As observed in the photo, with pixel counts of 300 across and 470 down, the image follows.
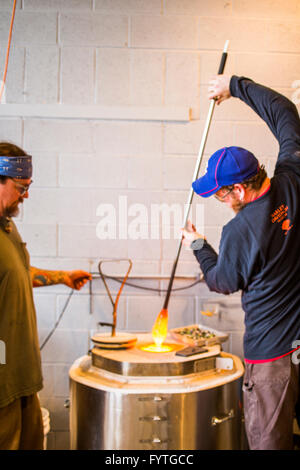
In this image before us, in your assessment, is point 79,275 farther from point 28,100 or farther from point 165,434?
point 28,100

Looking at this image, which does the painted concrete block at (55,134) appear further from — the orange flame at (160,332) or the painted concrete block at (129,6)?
the orange flame at (160,332)

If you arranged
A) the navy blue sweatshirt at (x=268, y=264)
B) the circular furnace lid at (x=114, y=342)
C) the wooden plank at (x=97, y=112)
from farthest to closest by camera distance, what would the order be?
the wooden plank at (x=97, y=112), the circular furnace lid at (x=114, y=342), the navy blue sweatshirt at (x=268, y=264)

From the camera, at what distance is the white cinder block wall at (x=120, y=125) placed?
2.19m

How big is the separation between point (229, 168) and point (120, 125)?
3.02 feet

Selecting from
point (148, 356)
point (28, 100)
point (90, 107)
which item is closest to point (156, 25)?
point (90, 107)

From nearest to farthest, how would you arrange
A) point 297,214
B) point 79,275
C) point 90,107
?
1. point 297,214
2. point 79,275
3. point 90,107

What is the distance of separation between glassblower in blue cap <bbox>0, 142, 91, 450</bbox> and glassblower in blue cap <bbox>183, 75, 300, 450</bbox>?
2.24 feet

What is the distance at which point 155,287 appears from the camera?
2.24 meters

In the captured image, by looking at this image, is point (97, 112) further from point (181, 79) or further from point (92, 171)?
point (181, 79)

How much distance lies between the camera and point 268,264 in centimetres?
144

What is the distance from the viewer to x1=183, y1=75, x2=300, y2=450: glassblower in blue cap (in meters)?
1.44

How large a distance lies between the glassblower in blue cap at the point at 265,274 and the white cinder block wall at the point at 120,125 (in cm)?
75

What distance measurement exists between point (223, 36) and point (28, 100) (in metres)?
1.04

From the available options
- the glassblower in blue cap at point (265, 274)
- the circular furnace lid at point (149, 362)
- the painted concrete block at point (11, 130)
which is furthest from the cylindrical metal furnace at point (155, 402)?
the painted concrete block at point (11, 130)
